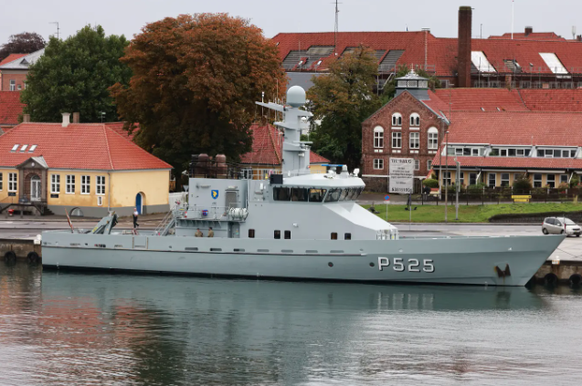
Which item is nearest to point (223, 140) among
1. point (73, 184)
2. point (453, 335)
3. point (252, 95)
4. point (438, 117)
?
point (252, 95)

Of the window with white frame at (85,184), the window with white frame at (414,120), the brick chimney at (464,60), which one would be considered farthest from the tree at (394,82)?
the window with white frame at (85,184)

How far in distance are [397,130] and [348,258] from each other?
146 feet

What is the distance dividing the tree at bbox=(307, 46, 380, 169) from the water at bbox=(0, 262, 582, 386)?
4617 cm

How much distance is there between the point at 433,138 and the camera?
88312mm

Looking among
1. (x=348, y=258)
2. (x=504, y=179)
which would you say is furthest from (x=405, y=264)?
(x=504, y=179)

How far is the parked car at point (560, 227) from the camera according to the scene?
58.3 m

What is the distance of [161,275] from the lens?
1950 inches

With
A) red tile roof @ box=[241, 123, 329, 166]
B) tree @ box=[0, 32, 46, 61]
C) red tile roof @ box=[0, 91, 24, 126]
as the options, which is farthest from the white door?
tree @ box=[0, 32, 46, 61]

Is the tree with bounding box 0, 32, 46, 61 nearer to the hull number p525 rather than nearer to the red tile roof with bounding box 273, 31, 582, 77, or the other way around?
the red tile roof with bounding box 273, 31, 582, 77

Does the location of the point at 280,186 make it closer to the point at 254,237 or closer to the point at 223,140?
the point at 254,237

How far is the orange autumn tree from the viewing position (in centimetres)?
7131

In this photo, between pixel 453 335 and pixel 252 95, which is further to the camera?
pixel 252 95

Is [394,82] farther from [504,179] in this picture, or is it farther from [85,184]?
[85,184]

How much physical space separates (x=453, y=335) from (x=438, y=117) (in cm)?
5104
